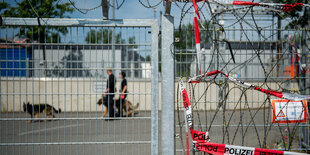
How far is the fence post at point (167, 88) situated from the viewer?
3045 mm

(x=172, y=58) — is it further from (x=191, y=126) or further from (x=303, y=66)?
(x=303, y=66)

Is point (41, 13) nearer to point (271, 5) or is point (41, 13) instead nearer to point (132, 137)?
point (132, 137)

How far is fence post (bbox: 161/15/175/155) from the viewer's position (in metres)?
3.04

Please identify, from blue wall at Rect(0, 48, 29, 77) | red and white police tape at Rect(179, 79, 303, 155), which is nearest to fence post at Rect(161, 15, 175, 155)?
red and white police tape at Rect(179, 79, 303, 155)

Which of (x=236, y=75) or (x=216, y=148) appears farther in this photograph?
(x=236, y=75)

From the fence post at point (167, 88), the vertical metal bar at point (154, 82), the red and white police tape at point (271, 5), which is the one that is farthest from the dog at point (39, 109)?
the red and white police tape at point (271, 5)

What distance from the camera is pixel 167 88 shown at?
305 centimetres

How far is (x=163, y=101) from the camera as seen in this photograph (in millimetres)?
3059

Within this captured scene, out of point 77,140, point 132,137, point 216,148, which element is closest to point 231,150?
point 216,148

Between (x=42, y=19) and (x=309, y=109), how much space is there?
14.9ft

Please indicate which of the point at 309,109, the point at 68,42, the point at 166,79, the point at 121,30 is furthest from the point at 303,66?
the point at 68,42

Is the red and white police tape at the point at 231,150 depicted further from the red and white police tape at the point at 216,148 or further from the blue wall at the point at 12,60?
the blue wall at the point at 12,60

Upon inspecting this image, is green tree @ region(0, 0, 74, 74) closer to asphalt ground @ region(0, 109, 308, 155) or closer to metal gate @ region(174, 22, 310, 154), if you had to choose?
asphalt ground @ region(0, 109, 308, 155)

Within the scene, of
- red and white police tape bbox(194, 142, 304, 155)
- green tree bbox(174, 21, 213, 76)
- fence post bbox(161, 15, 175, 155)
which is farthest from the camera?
green tree bbox(174, 21, 213, 76)
